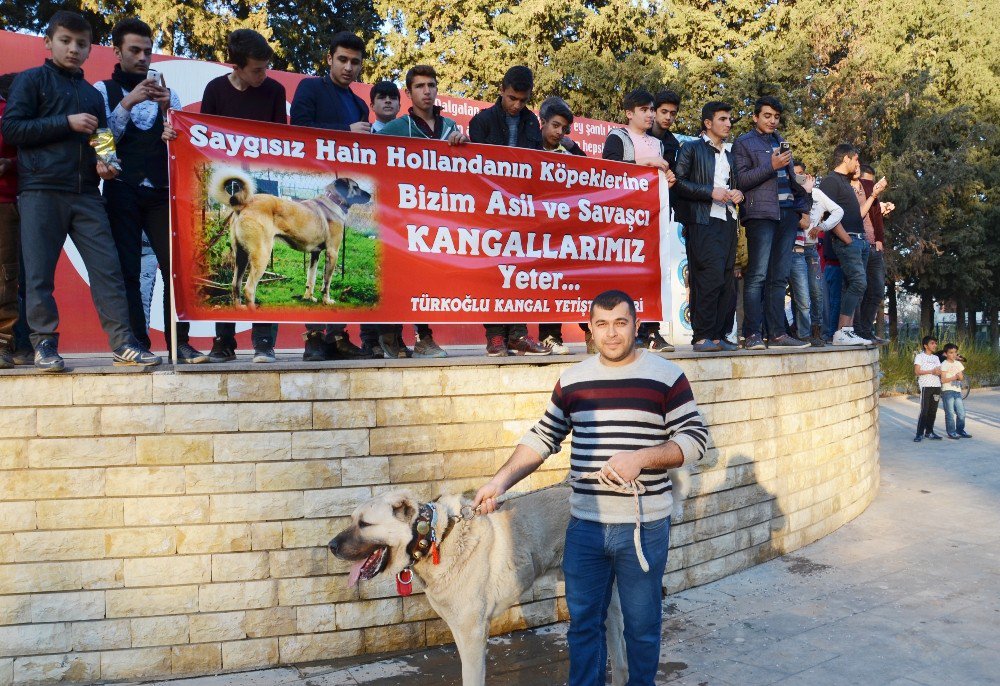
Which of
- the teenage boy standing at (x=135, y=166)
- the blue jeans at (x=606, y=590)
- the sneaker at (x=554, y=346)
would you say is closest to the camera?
the blue jeans at (x=606, y=590)

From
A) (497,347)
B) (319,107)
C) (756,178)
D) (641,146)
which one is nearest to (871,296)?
(756,178)

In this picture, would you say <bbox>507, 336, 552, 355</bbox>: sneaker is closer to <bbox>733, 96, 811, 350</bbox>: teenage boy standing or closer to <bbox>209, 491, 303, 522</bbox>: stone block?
<bbox>209, 491, 303, 522</bbox>: stone block

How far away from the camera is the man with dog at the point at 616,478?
3.40m

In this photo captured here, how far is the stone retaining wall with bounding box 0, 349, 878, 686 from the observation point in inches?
171

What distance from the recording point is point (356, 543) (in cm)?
371

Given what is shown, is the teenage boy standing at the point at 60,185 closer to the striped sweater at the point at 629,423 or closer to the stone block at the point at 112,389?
the stone block at the point at 112,389

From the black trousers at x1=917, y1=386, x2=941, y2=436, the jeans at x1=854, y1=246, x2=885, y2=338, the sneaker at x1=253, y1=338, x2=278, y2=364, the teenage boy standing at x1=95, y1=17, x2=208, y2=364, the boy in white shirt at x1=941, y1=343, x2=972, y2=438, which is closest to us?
the sneaker at x1=253, y1=338, x2=278, y2=364

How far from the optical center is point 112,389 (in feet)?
14.6

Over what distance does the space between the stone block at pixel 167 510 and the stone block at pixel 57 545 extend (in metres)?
0.20

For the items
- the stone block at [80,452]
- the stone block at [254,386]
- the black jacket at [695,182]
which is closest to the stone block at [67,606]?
the stone block at [80,452]

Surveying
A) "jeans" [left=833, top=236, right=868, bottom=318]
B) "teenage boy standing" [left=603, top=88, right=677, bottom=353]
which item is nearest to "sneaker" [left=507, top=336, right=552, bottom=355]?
"teenage boy standing" [left=603, top=88, right=677, bottom=353]

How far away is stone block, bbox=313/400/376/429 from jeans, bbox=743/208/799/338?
405cm

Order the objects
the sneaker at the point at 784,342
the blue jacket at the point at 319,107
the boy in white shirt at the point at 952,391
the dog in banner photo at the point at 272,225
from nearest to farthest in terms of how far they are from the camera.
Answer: the dog in banner photo at the point at 272,225 → the blue jacket at the point at 319,107 → the sneaker at the point at 784,342 → the boy in white shirt at the point at 952,391

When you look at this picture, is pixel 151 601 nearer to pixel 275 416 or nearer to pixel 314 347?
pixel 275 416
